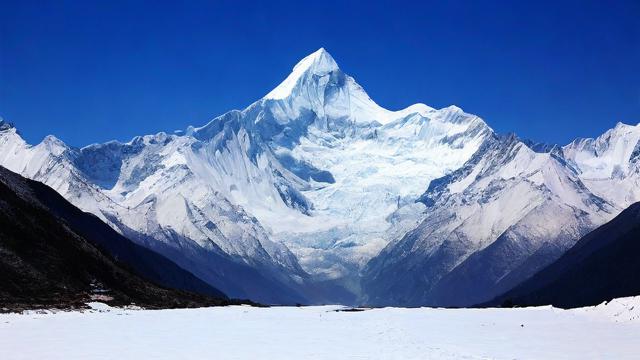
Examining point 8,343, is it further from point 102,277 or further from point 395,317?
point 102,277

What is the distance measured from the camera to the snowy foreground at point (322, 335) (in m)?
65.4

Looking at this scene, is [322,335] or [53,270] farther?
[53,270]

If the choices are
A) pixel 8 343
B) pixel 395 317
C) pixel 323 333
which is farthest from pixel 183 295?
pixel 8 343

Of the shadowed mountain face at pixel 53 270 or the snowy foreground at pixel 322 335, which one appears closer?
the snowy foreground at pixel 322 335

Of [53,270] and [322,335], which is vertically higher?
[53,270]

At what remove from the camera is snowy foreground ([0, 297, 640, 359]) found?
65.4 m

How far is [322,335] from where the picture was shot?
80.4 meters

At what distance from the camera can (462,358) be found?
63.4 m

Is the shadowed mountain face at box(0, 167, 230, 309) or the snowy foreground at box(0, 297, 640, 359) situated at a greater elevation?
the shadowed mountain face at box(0, 167, 230, 309)

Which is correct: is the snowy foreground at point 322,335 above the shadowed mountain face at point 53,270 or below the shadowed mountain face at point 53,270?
below

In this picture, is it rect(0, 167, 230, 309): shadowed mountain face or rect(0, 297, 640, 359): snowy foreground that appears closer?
rect(0, 297, 640, 359): snowy foreground

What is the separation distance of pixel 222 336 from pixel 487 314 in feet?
137

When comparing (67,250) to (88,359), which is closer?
(88,359)

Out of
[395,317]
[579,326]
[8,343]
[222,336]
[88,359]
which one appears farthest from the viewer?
[395,317]
